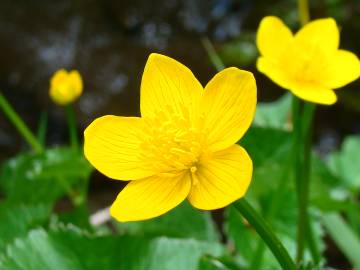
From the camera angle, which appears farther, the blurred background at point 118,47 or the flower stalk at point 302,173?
the blurred background at point 118,47

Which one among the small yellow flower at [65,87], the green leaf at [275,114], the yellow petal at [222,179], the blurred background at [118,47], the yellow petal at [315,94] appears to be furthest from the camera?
the blurred background at [118,47]

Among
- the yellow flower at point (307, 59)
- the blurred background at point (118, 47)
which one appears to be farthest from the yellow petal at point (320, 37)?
the blurred background at point (118, 47)

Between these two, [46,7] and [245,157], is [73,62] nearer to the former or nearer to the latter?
[46,7]

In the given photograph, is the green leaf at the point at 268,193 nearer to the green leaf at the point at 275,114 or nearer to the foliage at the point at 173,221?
the foliage at the point at 173,221

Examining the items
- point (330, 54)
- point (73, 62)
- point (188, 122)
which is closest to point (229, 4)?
point (73, 62)

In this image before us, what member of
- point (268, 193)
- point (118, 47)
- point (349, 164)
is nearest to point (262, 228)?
point (268, 193)

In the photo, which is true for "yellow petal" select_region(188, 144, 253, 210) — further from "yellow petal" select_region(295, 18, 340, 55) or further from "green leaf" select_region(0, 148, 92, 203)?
"green leaf" select_region(0, 148, 92, 203)

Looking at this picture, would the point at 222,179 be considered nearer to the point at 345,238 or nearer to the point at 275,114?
the point at 345,238
